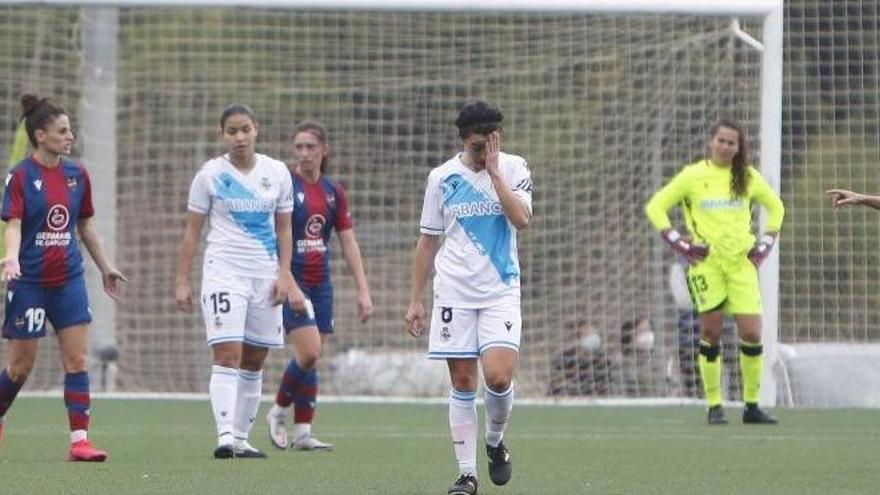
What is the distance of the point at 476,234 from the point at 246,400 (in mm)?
2922

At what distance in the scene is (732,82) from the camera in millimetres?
16969

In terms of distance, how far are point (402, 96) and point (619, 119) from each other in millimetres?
1885

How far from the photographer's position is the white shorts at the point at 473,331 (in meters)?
8.74

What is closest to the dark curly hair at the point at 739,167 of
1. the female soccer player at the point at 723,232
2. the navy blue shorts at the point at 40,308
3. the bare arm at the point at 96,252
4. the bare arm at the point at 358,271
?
the female soccer player at the point at 723,232

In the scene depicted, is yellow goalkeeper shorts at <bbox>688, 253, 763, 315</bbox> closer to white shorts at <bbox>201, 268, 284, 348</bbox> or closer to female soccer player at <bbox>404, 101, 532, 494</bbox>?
white shorts at <bbox>201, 268, 284, 348</bbox>

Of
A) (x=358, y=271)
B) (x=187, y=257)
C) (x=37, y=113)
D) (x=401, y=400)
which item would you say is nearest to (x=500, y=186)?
(x=187, y=257)

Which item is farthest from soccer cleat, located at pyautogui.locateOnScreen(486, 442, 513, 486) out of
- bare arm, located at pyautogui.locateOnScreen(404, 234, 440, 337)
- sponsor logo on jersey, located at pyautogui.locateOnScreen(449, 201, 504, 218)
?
sponsor logo on jersey, located at pyautogui.locateOnScreen(449, 201, 504, 218)

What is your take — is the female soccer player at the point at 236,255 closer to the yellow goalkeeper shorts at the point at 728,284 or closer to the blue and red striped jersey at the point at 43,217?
the blue and red striped jersey at the point at 43,217

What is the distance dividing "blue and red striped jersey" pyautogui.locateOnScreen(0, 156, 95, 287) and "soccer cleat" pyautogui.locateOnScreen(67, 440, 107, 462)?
83cm

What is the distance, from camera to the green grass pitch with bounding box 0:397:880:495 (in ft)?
29.7

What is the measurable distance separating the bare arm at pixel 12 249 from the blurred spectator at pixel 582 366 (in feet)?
25.6

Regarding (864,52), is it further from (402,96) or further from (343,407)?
(343,407)

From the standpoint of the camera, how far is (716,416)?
14.0m

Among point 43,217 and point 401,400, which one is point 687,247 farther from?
point 43,217
